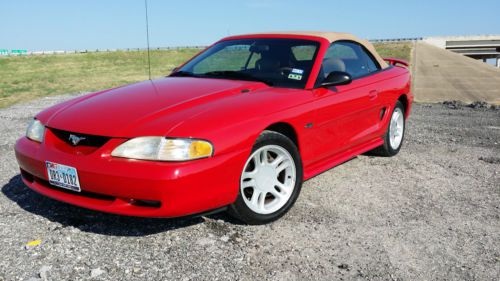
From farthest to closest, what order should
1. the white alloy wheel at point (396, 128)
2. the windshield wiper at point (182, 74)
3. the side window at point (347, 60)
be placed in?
1. the white alloy wheel at point (396, 128)
2. the windshield wiper at point (182, 74)
3. the side window at point (347, 60)

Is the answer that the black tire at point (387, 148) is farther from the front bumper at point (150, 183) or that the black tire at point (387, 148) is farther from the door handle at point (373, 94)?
the front bumper at point (150, 183)

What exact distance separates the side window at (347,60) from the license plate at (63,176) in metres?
2.23

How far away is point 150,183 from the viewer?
279 centimetres

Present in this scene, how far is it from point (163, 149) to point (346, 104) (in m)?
1.98

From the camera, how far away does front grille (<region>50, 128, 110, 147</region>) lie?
120 inches

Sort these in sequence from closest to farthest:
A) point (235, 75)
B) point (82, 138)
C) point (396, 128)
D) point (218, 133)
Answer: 1. point (218, 133)
2. point (82, 138)
3. point (235, 75)
4. point (396, 128)

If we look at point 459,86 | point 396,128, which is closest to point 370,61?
point 396,128

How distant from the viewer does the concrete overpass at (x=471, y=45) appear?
283ft

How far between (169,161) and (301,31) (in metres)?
2.54

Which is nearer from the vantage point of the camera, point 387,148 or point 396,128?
point 387,148

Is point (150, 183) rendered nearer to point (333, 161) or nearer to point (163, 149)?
point (163, 149)

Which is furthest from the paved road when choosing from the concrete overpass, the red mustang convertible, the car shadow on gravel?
the concrete overpass

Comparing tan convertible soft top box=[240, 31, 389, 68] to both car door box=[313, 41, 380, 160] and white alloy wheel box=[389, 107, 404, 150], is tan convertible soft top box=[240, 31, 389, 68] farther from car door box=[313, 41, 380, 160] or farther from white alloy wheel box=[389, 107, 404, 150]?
white alloy wheel box=[389, 107, 404, 150]

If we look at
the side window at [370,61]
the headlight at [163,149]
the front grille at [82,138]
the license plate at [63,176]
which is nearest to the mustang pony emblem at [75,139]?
the front grille at [82,138]
